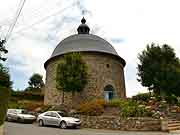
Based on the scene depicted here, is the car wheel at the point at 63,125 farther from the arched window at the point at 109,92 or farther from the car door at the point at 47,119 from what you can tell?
the arched window at the point at 109,92

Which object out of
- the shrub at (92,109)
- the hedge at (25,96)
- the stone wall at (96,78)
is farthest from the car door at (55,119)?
the hedge at (25,96)

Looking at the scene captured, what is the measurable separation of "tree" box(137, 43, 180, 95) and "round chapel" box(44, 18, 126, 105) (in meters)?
2.90

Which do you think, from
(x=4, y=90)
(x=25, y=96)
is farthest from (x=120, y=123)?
(x=25, y=96)

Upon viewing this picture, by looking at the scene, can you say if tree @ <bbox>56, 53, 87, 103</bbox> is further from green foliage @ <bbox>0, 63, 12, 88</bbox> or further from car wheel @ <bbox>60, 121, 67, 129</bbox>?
green foliage @ <bbox>0, 63, 12, 88</bbox>

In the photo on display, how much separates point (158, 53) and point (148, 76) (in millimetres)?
2867

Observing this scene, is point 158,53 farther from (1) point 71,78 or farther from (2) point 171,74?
(1) point 71,78

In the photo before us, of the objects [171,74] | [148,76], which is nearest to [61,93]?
Result: [148,76]

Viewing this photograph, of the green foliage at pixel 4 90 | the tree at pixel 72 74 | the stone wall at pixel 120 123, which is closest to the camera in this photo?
the green foliage at pixel 4 90

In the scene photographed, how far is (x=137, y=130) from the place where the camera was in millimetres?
19203

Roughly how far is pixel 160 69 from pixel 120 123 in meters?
12.5

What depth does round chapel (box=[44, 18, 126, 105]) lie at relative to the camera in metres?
31.4

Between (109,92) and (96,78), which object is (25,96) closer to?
(96,78)

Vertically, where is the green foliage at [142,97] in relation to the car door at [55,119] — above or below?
above

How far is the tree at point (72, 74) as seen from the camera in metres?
28.1
